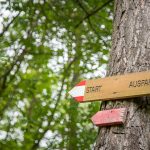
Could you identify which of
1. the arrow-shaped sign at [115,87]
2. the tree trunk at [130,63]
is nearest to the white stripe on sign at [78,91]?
the arrow-shaped sign at [115,87]

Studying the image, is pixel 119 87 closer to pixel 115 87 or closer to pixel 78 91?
pixel 115 87

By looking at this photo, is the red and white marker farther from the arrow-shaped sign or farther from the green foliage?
the green foliage

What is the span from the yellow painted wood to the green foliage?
1994mm

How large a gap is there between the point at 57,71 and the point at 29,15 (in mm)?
2465

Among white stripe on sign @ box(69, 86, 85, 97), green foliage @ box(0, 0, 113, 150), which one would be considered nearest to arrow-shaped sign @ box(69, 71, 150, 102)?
white stripe on sign @ box(69, 86, 85, 97)

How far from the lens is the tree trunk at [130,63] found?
2.20 metres

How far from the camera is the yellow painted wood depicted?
2.28 metres

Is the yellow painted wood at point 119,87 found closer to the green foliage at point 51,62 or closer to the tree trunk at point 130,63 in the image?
the tree trunk at point 130,63

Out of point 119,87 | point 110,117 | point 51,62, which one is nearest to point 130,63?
point 119,87

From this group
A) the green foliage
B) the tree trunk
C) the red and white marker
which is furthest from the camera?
the green foliage

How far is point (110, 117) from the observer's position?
2.30m

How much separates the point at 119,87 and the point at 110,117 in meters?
0.21

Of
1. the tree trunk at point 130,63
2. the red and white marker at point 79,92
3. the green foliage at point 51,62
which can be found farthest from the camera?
the green foliage at point 51,62

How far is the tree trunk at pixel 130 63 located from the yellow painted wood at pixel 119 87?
57 mm
